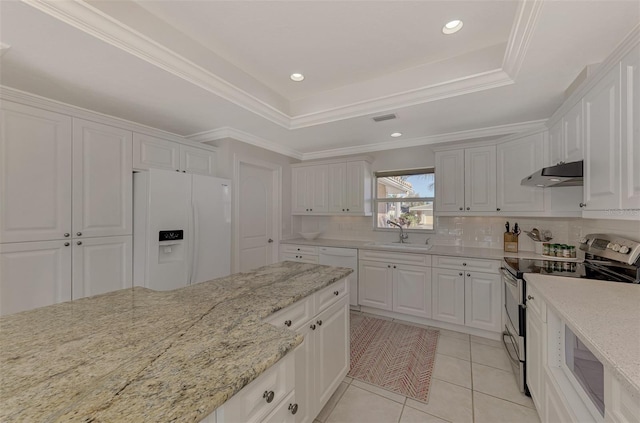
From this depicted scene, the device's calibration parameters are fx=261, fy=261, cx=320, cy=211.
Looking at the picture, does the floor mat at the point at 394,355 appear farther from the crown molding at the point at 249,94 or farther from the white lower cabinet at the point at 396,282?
the crown molding at the point at 249,94

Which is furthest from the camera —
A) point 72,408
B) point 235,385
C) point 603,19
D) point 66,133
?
point 66,133

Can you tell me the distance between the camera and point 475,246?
3.42 metres

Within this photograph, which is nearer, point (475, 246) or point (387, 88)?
point (387, 88)

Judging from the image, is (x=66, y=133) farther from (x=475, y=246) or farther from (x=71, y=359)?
(x=475, y=246)

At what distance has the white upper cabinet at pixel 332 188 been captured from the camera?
389 cm

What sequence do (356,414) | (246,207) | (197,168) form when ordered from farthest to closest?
(246,207) → (197,168) → (356,414)

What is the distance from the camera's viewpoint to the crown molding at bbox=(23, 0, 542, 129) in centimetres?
139

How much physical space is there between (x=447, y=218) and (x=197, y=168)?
3303 mm

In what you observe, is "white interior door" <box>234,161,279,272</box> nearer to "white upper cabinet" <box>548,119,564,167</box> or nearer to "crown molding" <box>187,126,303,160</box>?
"crown molding" <box>187,126,303,160</box>

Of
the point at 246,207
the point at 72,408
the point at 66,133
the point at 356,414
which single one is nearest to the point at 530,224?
the point at 356,414

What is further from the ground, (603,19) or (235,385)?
(603,19)

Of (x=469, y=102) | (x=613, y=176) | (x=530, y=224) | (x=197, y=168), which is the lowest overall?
(x=530, y=224)

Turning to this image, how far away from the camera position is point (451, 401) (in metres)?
1.94

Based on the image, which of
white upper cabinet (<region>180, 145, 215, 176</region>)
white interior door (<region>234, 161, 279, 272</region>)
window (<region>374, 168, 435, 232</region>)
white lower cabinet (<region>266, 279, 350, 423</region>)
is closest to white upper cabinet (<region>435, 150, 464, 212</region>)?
window (<region>374, 168, 435, 232</region>)
